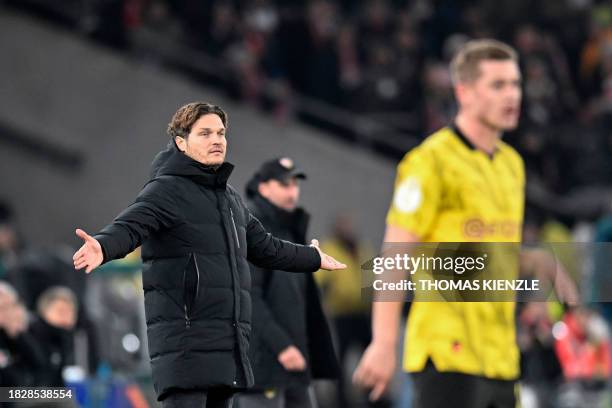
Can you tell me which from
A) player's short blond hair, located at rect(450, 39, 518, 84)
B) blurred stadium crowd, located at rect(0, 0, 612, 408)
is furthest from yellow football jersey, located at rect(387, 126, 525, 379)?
blurred stadium crowd, located at rect(0, 0, 612, 408)

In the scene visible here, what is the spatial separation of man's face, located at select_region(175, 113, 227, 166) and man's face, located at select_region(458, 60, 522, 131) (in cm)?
139

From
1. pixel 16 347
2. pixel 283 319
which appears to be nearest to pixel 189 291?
pixel 283 319

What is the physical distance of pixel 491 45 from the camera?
792cm

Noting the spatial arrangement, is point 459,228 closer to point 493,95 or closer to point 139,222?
point 493,95

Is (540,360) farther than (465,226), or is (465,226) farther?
(540,360)

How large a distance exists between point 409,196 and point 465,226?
0.29 metres

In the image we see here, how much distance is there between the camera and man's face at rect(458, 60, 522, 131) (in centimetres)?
771

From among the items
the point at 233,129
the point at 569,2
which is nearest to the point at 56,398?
the point at 233,129

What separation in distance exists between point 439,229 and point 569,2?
15.3m

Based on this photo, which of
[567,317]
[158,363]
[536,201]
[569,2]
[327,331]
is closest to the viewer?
[158,363]

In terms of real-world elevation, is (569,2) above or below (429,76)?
above

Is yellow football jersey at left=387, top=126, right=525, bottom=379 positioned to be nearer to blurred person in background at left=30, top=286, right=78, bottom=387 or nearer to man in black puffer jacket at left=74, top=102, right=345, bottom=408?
man in black puffer jacket at left=74, top=102, right=345, bottom=408

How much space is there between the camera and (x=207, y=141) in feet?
22.8

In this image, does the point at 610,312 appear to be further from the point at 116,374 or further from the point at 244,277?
the point at 244,277
